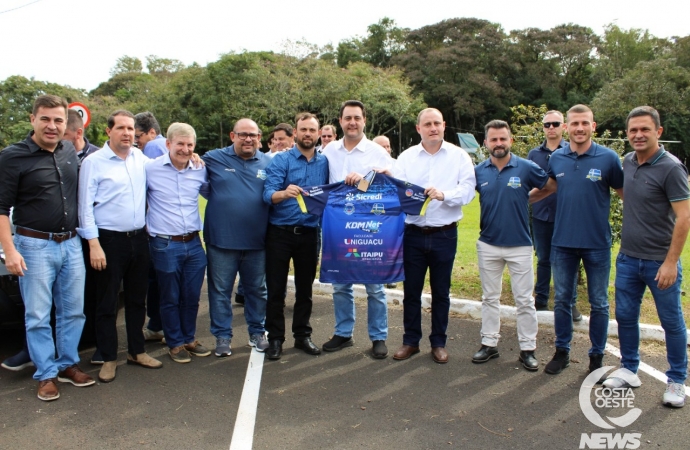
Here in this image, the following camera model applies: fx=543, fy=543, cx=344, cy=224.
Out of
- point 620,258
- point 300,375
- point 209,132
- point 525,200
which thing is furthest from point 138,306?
point 209,132

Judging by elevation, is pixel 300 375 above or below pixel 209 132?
below

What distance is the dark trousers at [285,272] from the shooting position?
5.23 metres

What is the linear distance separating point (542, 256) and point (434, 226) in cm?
198

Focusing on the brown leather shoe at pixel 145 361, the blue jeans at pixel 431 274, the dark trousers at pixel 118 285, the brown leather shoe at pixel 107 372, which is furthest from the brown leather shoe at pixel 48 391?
the blue jeans at pixel 431 274

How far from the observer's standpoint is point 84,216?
4504mm

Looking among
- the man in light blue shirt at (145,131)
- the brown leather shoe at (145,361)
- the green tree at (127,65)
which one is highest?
the green tree at (127,65)

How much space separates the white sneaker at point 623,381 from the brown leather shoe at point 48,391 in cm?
442

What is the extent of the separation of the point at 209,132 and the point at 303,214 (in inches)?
1713

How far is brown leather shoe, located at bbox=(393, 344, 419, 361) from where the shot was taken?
16.9 feet

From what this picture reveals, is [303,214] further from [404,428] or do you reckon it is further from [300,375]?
[404,428]

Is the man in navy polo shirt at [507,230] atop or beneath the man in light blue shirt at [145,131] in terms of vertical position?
beneath

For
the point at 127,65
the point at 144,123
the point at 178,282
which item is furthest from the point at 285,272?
the point at 127,65

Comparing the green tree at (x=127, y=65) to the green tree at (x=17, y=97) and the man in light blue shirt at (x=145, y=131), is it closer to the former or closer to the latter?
the green tree at (x=17, y=97)

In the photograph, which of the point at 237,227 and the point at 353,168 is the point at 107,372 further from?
the point at 353,168
